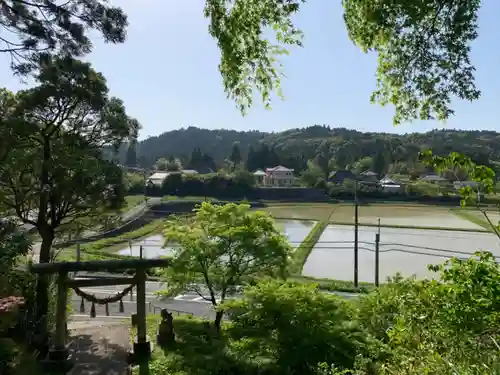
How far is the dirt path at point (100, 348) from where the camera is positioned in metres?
9.91

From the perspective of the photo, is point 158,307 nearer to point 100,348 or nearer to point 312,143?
point 100,348

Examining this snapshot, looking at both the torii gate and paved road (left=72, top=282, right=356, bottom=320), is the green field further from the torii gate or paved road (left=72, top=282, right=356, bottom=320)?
the torii gate

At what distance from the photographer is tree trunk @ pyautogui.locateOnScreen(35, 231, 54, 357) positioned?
10.9 metres

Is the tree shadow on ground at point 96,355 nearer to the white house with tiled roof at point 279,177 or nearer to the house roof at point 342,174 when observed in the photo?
the white house with tiled roof at point 279,177

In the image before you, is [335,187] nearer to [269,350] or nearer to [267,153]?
[267,153]

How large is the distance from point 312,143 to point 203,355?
397 feet

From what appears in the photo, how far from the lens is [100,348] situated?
1128cm

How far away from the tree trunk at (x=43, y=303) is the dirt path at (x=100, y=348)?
0.69m

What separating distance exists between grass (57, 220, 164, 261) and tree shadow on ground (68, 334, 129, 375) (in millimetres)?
11448

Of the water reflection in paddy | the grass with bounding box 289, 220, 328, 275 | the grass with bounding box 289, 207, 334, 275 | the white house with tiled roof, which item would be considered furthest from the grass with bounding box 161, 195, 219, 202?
the white house with tiled roof

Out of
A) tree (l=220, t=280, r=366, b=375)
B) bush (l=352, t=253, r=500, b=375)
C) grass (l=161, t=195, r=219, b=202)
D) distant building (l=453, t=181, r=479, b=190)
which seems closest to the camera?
bush (l=352, t=253, r=500, b=375)

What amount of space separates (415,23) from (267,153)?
7998 cm

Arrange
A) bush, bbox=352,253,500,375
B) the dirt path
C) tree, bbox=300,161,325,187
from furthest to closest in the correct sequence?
1. tree, bbox=300,161,325,187
2. the dirt path
3. bush, bbox=352,253,500,375

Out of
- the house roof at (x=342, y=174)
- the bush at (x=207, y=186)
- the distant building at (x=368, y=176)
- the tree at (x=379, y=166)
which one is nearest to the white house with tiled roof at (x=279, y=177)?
the house roof at (x=342, y=174)
